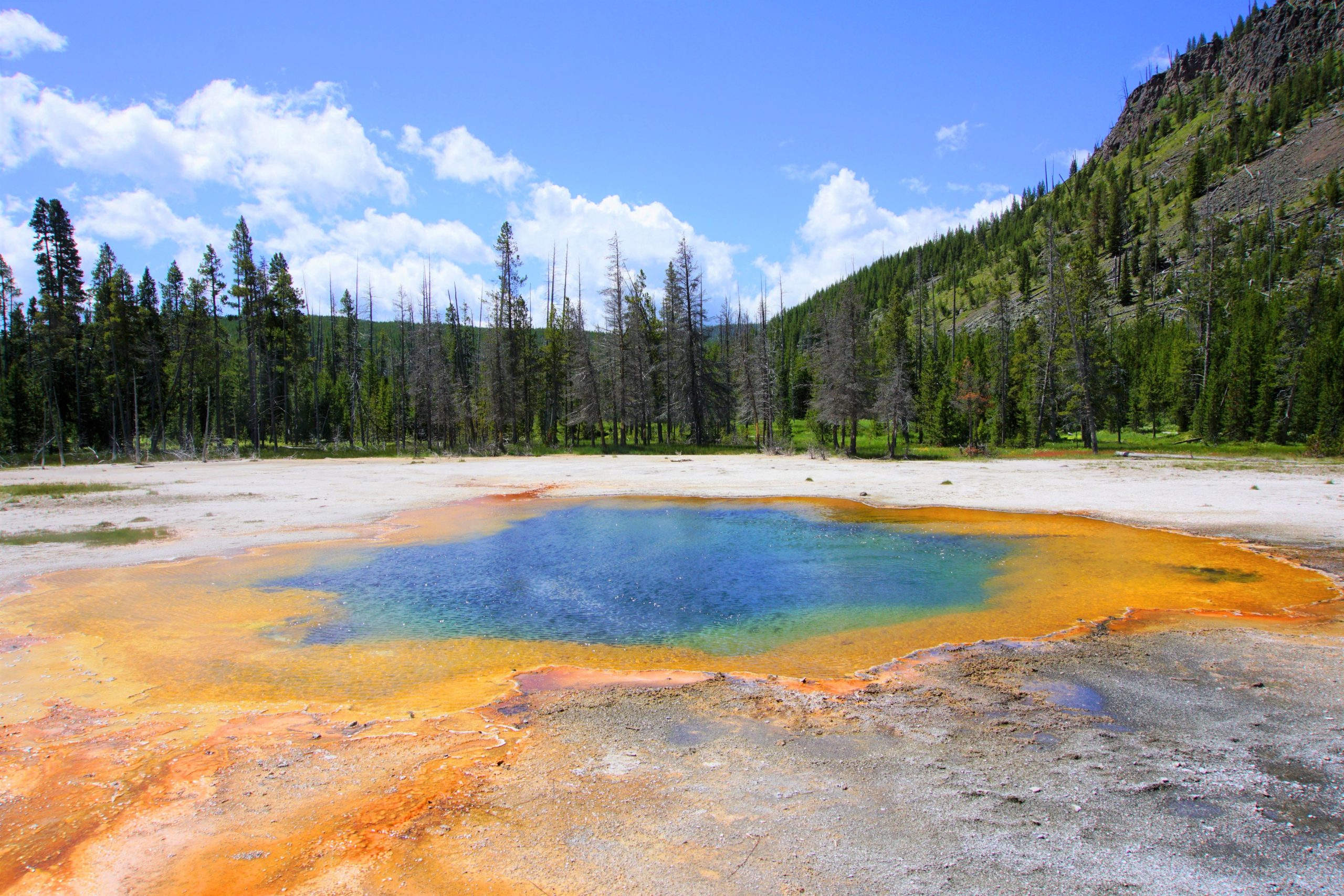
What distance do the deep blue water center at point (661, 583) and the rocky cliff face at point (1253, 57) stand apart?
189157 mm

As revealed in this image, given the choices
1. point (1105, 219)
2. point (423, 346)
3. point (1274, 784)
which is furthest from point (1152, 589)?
point (1105, 219)

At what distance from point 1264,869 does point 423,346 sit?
6204 centimetres

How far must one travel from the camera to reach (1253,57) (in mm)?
151375

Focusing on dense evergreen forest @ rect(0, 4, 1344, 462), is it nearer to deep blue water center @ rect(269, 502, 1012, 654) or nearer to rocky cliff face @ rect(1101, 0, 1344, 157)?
deep blue water center @ rect(269, 502, 1012, 654)

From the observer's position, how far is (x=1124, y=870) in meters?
4.01

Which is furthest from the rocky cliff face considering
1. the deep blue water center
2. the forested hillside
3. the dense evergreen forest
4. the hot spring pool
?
the deep blue water center

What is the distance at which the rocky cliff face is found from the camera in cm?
13925

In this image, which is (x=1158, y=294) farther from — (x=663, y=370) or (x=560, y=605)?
(x=560, y=605)

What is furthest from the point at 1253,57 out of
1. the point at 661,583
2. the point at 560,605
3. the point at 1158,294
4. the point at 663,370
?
the point at 560,605

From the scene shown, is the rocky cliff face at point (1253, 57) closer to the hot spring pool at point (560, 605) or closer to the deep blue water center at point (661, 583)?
the hot spring pool at point (560, 605)

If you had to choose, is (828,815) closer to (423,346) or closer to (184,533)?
(184,533)

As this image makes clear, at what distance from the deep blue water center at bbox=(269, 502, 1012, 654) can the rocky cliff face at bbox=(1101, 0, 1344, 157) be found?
189 meters

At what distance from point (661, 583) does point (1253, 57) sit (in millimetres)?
214616

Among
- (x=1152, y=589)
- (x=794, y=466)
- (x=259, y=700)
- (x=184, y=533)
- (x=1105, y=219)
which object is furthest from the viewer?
(x=1105, y=219)
